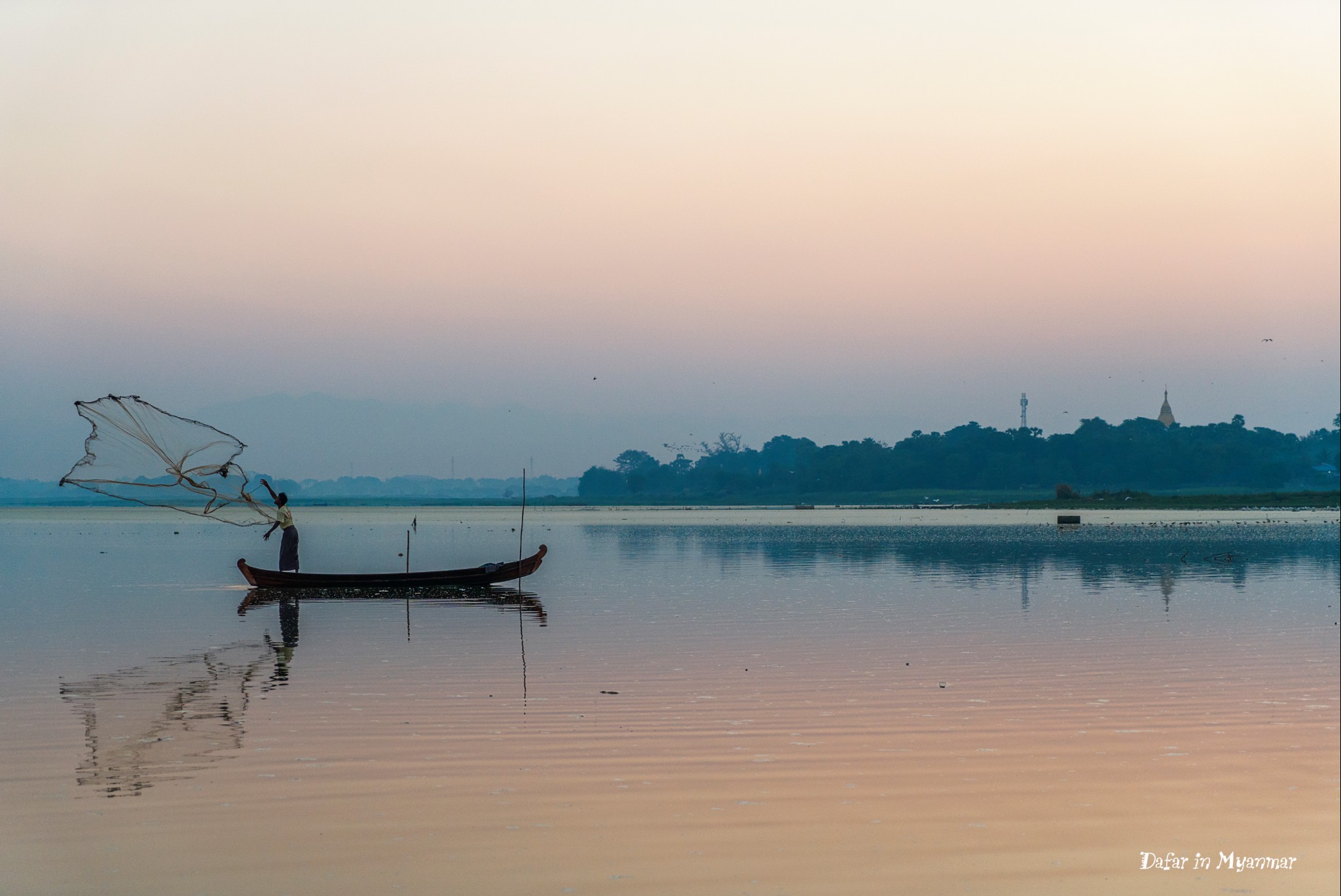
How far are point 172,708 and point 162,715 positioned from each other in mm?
522

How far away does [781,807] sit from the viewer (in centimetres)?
1200

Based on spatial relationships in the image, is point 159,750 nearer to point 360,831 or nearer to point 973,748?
point 360,831

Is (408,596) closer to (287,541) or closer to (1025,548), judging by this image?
(287,541)

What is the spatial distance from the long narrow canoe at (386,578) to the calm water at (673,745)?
188 cm

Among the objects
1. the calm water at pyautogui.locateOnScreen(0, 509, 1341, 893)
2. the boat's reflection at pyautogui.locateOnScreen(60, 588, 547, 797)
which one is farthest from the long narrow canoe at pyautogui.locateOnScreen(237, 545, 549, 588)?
the boat's reflection at pyautogui.locateOnScreen(60, 588, 547, 797)

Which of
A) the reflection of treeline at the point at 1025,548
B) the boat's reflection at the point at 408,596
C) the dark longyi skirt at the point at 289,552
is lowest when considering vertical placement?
the boat's reflection at the point at 408,596

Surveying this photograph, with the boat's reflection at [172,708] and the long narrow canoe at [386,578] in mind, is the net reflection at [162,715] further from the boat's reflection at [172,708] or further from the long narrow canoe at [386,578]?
the long narrow canoe at [386,578]

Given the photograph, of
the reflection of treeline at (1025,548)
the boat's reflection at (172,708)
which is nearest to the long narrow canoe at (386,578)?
the boat's reflection at (172,708)

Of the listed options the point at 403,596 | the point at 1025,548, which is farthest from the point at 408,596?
the point at 1025,548

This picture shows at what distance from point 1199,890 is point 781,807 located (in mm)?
3644

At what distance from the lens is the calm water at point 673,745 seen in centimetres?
1039

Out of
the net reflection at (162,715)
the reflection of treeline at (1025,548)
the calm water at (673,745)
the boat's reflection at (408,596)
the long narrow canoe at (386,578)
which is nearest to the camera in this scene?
the calm water at (673,745)

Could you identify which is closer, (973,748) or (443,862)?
(443,862)

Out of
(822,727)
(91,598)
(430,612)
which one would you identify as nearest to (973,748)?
(822,727)
